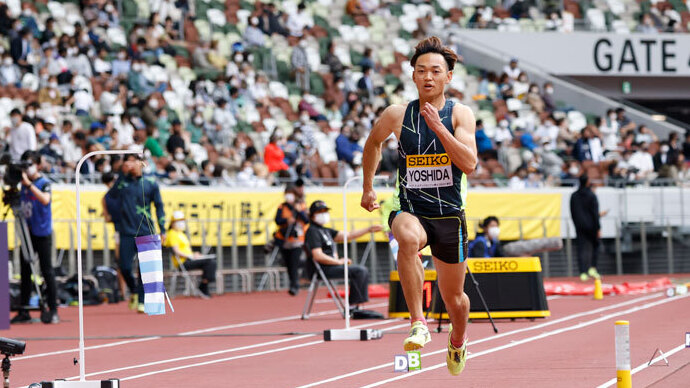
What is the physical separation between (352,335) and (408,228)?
549cm

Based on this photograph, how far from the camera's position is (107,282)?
72.5ft

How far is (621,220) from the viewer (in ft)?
101

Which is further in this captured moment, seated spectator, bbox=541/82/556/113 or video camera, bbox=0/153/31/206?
seated spectator, bbox=541/82/556/113

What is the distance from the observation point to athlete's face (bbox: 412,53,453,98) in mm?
8766

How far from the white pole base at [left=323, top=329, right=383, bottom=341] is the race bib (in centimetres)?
524

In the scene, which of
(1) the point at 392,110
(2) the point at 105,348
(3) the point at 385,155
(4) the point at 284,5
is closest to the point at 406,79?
(4) the point at 284,5

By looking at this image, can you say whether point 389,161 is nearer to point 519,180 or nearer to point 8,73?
point 519,180

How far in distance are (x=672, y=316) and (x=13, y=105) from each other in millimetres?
14189

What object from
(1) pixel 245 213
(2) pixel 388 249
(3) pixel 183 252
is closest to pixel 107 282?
(3) pixel 183 252

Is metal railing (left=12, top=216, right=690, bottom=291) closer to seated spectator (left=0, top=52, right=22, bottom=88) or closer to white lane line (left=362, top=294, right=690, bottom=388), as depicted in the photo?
seated spectator (left=0, top=52, right=22, bottom=88)

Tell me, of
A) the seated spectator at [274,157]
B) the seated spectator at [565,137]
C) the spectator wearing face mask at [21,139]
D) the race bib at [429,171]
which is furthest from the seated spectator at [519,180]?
the race bib at [429,171]

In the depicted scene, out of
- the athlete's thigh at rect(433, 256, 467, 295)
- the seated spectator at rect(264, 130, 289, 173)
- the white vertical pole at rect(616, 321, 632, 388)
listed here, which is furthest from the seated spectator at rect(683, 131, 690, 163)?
the white vertical pole at rect(616, 321, 632, 388)

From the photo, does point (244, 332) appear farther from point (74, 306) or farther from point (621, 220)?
point (621, 220)

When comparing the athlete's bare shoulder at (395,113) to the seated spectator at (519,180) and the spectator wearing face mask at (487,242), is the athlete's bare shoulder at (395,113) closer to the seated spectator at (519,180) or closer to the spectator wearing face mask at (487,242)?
the spectator wearing face mask at (487,242)
